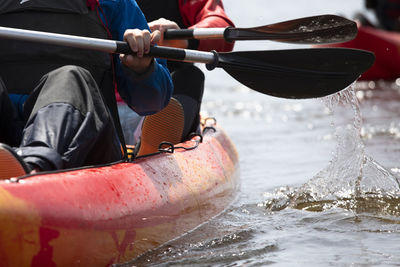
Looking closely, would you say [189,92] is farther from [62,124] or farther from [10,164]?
[10,164]

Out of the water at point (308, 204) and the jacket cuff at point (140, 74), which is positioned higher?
the jacket cuff at point (140, 74)

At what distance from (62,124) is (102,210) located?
0.31 meters

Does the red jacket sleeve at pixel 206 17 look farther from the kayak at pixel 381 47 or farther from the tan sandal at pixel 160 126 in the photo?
the kayak at pixel 381 47

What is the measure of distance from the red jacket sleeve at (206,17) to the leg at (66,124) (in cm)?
178

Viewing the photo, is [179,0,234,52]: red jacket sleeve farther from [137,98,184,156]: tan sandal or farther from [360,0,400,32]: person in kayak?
[360,0,400,32]: person in kayak

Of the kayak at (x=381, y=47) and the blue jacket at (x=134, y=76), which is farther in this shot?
the kayak at (x=381, y=47)

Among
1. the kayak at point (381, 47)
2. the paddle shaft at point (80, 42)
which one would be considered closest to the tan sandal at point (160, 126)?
the paddle shaft at point (80, 42)

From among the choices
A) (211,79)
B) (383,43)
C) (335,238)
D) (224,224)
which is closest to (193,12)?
(224,224)

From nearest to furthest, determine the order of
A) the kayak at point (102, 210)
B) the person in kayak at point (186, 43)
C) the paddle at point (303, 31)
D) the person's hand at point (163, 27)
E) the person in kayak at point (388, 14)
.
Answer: the kayak at point (102, 210) < the paddle at point (303, 31) < the person in kayak at point (186, 43) < the person's hand at point (163, 27) < the person in kayak at point (388, 14)

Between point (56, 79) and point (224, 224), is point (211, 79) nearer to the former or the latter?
point (224, 224)

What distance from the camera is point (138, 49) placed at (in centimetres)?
284

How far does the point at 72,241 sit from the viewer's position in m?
2.36

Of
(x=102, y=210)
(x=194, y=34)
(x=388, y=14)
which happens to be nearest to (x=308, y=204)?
(x=194, y=34)

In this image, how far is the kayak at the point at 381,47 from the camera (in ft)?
33.4
